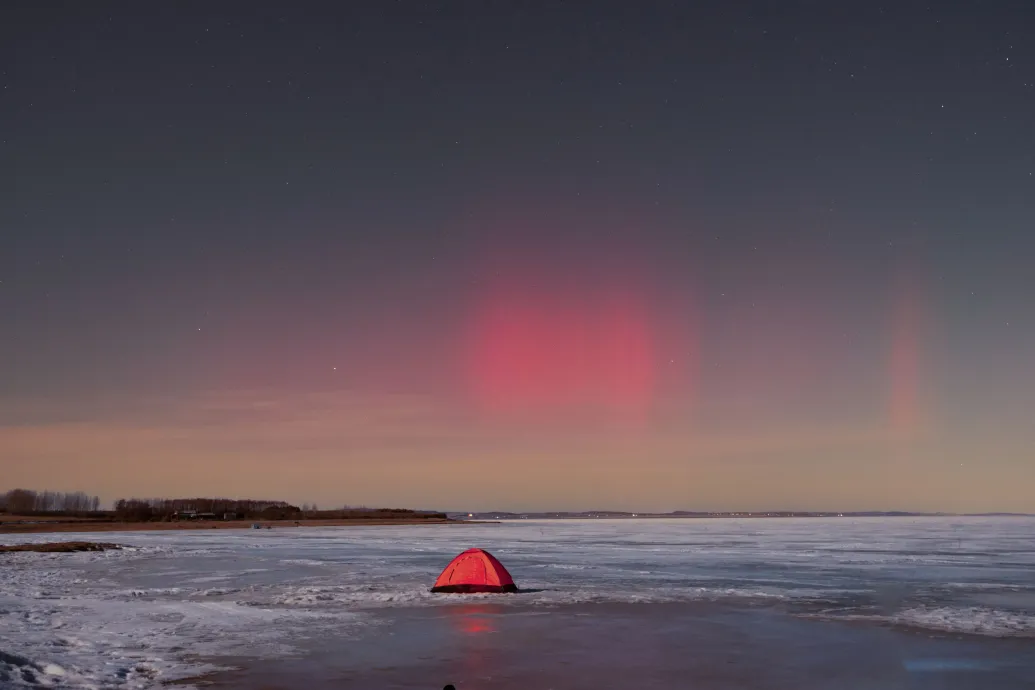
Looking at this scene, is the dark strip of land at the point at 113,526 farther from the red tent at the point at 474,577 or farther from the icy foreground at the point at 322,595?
the red tent at the point at 474,577

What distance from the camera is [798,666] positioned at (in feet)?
43.7

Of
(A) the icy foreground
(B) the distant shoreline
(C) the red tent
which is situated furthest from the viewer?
(B) the distant shoreline

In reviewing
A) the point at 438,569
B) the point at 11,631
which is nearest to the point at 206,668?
the point at 11,631

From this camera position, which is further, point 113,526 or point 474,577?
point 113,526

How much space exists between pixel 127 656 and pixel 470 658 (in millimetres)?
5504

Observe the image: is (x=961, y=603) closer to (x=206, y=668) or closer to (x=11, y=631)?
(x=206, y=668)

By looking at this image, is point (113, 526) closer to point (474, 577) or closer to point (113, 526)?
point (113, 526)

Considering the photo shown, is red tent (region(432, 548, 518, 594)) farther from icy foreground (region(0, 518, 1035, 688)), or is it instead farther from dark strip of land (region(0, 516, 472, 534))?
dark strip of land (region(0, 516, 472, 534))

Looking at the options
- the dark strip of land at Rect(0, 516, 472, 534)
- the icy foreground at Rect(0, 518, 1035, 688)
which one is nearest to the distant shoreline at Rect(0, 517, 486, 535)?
the dark strip of land at Rect(0, 516, 472, 534)

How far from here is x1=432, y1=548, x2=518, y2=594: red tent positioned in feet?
78.7

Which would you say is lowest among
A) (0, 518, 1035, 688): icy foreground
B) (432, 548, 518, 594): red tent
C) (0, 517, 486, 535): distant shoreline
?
(0, 518, 1035, 688): icy foreground

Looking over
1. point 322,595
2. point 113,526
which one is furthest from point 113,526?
point 322,595

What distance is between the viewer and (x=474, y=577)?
24203 mm

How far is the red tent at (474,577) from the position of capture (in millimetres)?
24000
